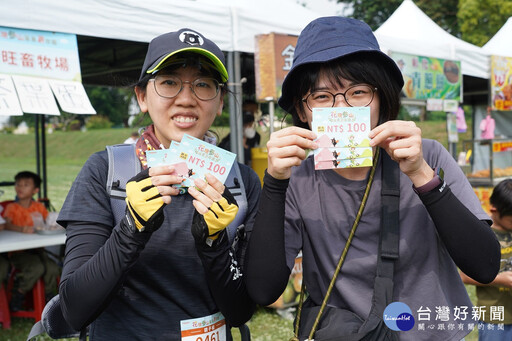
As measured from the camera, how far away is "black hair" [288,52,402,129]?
143 centimetres

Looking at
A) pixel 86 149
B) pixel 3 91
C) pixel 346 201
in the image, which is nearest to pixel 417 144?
pixel 346 201

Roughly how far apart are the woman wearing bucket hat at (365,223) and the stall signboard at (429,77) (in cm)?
471

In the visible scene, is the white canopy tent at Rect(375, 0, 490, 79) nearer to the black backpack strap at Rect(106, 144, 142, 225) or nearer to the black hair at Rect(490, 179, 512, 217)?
the black hair at Rect(490, 179, 512, 217)

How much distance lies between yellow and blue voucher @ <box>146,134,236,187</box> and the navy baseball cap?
11.1 inches

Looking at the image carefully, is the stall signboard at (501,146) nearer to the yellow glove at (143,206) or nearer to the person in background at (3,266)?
the person in background at (3,266)

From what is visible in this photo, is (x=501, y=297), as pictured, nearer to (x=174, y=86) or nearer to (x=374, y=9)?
(x=174, y=86)

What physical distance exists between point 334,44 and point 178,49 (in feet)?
1.64

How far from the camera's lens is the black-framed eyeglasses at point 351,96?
1434 mm

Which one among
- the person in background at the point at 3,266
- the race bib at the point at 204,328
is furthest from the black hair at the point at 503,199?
the person in background at the point at 3,266

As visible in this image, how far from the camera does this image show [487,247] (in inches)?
51.4

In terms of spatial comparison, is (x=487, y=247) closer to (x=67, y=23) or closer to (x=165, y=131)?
(x=165, y=131)

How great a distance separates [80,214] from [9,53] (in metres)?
2.22

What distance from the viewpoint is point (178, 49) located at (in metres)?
1.44

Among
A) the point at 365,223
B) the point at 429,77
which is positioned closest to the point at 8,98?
the point at 365,223
